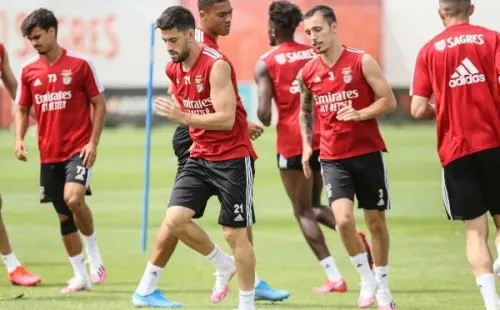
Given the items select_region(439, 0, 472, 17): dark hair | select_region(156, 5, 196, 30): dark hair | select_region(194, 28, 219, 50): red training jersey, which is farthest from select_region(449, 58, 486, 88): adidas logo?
select_region(194, 28, 219, 50): red training jersey

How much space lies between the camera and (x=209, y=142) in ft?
30.0

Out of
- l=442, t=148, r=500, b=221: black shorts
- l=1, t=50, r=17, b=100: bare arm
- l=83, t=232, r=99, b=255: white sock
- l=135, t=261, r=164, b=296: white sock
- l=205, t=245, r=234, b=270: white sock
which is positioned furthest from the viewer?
l=1, t=50, r=17, b=100: bare arm

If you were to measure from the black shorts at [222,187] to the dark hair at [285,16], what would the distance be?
262 cm

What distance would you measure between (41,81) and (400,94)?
26348 mm

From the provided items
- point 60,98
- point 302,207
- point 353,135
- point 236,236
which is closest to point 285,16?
point 302,207

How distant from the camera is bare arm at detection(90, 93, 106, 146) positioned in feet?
36.7

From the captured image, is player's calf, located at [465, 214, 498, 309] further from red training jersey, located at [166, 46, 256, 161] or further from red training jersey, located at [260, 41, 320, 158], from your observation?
red training jersey, located at [260, 41, 320, 158]

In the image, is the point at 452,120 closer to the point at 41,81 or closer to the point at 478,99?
the point at 478,99

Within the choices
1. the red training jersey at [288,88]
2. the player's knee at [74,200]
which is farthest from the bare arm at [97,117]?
the red training jersey at [288,88]

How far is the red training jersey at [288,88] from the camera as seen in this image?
37.7 feet

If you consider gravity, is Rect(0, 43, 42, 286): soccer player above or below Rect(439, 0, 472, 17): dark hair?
below

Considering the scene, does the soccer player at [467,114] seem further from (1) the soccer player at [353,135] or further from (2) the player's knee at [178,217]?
(2) the player's knee at [178,217]

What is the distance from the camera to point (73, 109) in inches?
442

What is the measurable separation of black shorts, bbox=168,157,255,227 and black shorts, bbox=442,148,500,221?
1.49 meters
